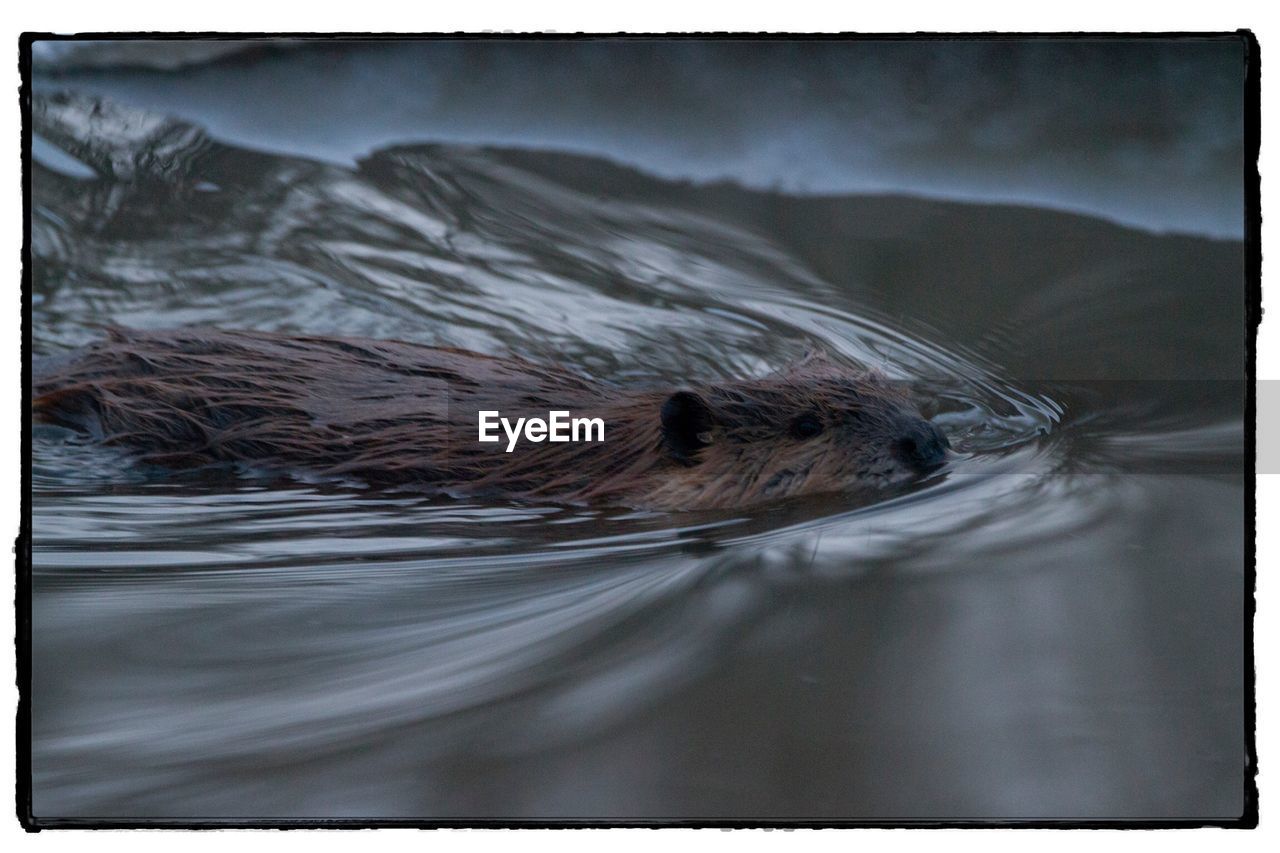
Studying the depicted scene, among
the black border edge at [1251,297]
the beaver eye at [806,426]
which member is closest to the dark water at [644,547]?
the black border edge at [1251,297]

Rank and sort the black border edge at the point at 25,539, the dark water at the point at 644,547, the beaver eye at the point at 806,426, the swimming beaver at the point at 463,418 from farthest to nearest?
1. the beaver eye at the point at 806,426
2. the swimming beaver at the point at 463,418
3. the black border edge at the point at 25,539
4. the dark water at the point at 644,547

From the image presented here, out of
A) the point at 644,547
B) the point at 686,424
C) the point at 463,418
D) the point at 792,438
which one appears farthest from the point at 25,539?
the point at 792,438

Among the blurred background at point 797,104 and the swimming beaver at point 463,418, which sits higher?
the blurred background at point 797,104

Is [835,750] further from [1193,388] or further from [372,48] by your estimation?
[372,48]

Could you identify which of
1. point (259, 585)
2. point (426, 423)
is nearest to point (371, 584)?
point (259, 585)

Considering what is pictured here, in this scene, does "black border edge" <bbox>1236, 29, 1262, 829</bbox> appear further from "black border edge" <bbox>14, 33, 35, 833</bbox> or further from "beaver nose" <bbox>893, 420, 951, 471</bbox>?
"black border edge" <bbox>14, 33, 35, 833</bbox>

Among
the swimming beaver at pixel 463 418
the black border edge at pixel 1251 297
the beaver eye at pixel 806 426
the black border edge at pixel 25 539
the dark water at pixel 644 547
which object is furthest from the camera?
the beaver eye at pixel 806 426

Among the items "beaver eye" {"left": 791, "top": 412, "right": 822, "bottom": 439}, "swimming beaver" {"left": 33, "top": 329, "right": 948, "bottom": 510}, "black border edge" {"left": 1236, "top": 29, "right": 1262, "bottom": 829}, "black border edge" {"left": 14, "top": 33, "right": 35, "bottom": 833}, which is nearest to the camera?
"black border edge" {"left": 14, "top": 33, "right": 35, "bottom": 833}

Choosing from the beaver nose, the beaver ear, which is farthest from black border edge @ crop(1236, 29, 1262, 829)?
the beaver ear

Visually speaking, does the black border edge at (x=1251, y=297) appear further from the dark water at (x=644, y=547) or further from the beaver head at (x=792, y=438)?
the beaver head at (x=792, y=438)
